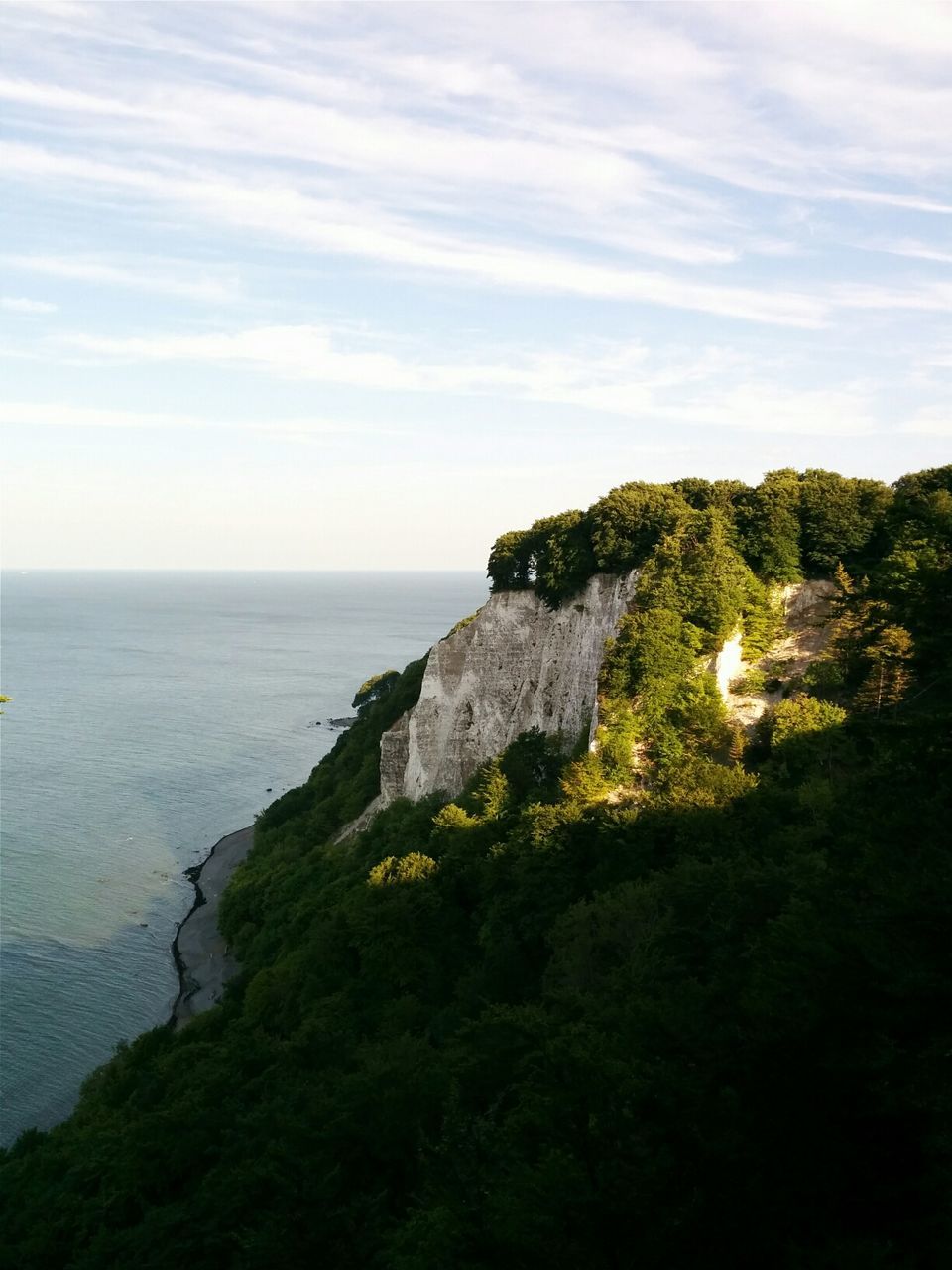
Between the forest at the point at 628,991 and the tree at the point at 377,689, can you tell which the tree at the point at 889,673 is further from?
the tree at the point at 377,689

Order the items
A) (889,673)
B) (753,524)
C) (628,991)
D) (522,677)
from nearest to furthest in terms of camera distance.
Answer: (628,991) → (889,673) → (753,524) → (522,677)

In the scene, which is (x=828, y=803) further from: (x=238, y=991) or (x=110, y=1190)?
(x=238, y=991)

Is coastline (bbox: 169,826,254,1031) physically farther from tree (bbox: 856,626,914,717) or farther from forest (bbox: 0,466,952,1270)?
tree (bbox: 856,626,914,717)

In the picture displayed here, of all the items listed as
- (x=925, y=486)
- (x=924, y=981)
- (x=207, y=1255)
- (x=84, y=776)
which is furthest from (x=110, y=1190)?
(x=84, y=776)

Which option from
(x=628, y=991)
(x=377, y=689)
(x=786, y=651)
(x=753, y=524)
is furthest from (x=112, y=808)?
(x=628, y=991)

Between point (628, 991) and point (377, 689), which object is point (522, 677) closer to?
point (628, 991)
